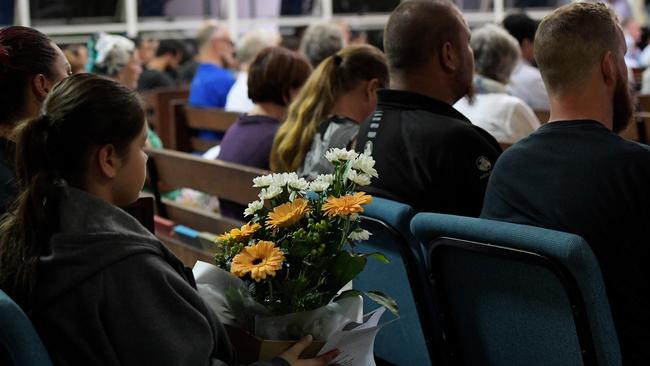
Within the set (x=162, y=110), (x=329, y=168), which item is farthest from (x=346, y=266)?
(x=162, y=110)

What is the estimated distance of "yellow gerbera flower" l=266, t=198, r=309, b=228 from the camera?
1660 mm

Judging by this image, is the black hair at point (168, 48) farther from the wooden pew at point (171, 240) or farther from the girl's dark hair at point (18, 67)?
the girl's dark hair at point (18, 67)

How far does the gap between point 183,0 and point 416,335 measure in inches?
339

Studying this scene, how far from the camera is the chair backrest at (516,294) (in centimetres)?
184

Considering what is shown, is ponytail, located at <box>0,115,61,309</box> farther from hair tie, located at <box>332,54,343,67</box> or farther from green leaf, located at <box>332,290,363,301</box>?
hair tie, located at <box>332,54,343,67</box>

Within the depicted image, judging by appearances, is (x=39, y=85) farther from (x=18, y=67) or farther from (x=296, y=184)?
(x=296, y=184)

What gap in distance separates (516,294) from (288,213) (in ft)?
1.92

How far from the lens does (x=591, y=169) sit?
1.98 m

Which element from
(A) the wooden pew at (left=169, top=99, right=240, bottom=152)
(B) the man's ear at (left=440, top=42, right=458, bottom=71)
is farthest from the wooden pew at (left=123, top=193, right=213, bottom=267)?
(A) the wooden pew at (left=169, top=99, right=240, bottom=152)

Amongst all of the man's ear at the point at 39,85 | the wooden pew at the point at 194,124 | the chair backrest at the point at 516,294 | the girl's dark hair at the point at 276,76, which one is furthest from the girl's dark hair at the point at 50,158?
the wooden pew at the point at 194,124

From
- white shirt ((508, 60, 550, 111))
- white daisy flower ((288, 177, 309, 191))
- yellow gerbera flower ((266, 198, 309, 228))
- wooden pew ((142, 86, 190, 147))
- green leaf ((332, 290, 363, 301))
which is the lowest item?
wooden pew ((142, 86, 190, 147))

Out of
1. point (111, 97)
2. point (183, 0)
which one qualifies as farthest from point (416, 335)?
point (183, 0)

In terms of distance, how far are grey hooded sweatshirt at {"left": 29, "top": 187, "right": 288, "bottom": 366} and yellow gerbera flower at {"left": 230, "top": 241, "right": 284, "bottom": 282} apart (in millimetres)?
100

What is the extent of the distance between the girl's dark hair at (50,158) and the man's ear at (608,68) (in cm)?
109
